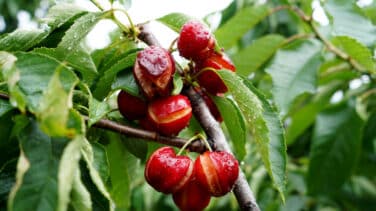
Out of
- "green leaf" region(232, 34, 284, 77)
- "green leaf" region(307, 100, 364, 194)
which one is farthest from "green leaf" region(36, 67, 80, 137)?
"green leaf" region(307, 100, 364, 194)

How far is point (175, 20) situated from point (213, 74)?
0.57 ft

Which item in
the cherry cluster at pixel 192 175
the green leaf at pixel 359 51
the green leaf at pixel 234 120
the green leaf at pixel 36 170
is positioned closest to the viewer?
the green leaf at pixel 36 170

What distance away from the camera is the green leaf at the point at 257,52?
1.85 m

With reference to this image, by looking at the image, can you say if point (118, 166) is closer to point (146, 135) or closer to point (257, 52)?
point (146, 135)

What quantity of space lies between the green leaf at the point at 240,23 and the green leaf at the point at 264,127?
34.2 inches

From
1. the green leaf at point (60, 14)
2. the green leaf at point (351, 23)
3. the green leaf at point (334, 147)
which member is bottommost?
the green leaf at point (334, 147)

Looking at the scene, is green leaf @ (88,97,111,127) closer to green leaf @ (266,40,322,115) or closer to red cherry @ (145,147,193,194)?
red cherry @ (145,147,193,194)

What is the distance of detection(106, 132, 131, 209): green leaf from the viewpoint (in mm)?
1168

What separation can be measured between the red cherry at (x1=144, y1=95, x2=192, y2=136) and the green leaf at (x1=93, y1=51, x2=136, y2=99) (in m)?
0.09

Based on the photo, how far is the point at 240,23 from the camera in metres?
1.90

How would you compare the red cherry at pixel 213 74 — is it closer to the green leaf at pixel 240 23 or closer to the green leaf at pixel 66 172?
the green leaf at pixel 66 172

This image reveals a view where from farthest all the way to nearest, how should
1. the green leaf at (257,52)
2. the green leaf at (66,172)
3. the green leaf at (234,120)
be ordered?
1. the green leaf at (257,52)
2. the green leaf at (234,120)
3. the green leaf at (66,172)

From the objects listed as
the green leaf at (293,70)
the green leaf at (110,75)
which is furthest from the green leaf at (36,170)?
the green leaf at (293,70)

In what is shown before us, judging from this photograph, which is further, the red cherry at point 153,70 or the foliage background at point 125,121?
the red cherry at point 153,70
